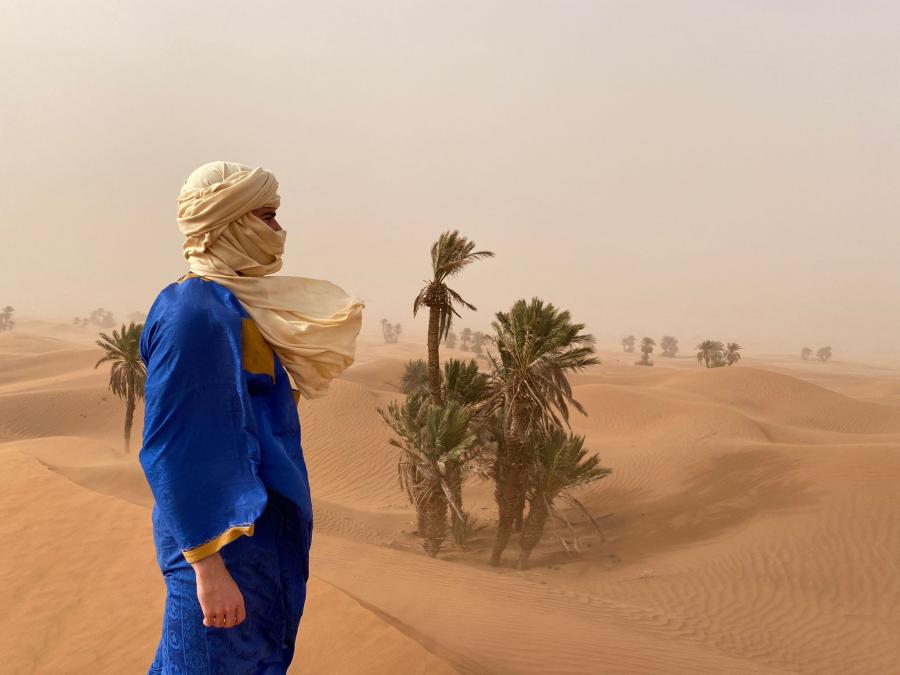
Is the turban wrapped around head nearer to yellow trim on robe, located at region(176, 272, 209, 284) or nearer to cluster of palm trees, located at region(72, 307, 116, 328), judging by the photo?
yellow trim on robe, located at region(176, 272, 209, 284)

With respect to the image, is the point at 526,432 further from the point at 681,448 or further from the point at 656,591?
the point at 681,448

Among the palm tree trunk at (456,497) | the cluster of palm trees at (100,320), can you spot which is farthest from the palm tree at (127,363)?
the cluster of palm trees at (100,320)

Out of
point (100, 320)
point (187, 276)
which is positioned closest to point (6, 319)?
point (100, 320)

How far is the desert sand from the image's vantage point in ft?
15.4

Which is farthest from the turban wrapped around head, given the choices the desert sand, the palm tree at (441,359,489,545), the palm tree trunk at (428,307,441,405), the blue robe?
the palm tree at (441,359,489,545)

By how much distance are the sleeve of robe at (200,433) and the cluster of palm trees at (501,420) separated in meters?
10.1

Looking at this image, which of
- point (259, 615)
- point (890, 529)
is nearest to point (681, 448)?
point (890, 529)

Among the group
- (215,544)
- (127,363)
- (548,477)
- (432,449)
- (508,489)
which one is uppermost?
(215,544)

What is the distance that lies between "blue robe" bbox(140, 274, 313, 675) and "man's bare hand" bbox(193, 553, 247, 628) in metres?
0.04

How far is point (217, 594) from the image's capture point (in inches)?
67.0

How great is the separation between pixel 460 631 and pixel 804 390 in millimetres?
39205

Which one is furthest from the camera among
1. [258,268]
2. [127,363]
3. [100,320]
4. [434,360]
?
Answer: [100,320]

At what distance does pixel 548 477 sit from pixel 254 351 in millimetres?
12216

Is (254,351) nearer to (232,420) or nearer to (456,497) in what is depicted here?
(232,420)
